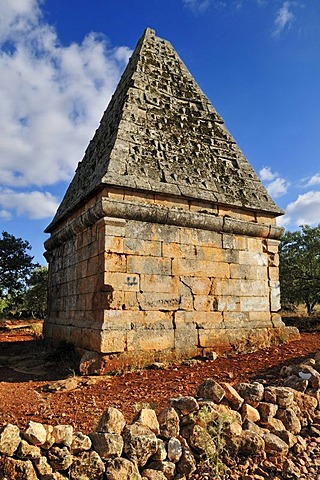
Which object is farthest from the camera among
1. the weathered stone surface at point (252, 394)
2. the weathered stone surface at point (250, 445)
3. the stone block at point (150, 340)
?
the stone block at point (150, 340)

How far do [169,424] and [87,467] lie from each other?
76 centimetres

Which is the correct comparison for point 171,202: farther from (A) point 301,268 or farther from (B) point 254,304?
(A) point 301,268

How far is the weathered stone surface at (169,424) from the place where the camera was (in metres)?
3.00

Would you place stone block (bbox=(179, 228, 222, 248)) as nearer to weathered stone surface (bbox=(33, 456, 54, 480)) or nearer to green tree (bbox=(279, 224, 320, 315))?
weathered stone surface (bbox=(33, 456, 54, 480))

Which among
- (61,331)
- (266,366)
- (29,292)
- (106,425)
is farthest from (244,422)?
(29,292)

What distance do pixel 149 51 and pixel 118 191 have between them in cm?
416

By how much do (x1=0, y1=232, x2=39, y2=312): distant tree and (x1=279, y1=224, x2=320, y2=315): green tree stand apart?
15181mm

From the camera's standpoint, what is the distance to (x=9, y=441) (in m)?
2.42

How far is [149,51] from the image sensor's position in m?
8.82

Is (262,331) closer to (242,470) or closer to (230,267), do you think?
(230,267)

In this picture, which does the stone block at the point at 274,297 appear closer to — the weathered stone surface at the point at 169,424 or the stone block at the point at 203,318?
the stone block at the point at 203,318

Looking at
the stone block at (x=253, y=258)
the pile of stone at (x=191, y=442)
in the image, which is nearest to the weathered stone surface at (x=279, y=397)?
the pile of stone at (x=191, y=442)

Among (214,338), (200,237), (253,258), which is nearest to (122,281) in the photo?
(200,237)

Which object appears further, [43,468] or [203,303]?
[203,303]
